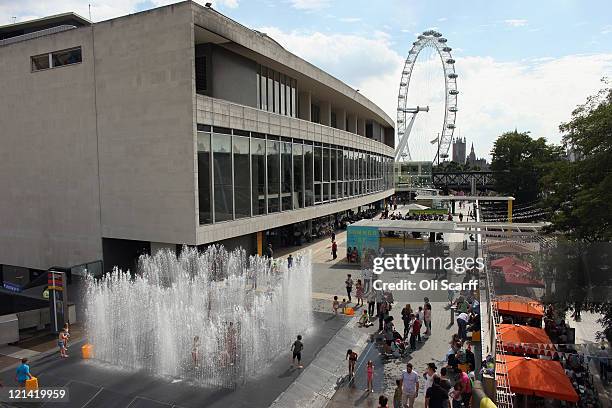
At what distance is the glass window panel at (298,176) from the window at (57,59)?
1382 centimetres

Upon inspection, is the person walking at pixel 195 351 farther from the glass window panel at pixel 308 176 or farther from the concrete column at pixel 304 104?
the concrete column at pixel 304 104

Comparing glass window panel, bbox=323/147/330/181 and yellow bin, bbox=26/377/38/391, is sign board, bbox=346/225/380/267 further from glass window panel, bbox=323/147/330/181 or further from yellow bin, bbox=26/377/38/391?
yellow bin, bbox=26/377/38/391

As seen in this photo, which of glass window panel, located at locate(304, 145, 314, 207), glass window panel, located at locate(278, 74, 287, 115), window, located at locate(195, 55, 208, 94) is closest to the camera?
window, located at locate(195, 55, 208, 94)

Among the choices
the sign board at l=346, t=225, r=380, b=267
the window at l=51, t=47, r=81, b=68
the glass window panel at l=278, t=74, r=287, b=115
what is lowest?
the sign board at l=346, t=225, r=380, b=267

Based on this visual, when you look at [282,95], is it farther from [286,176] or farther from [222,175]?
[222,175]

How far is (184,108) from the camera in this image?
832 inches

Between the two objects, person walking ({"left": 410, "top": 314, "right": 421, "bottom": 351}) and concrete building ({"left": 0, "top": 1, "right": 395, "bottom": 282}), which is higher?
concrete building ({"left": 0, "top": 1, "right": 395, "bottom": 282})

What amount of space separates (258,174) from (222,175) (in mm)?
3454

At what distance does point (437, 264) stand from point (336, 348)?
1016 cm

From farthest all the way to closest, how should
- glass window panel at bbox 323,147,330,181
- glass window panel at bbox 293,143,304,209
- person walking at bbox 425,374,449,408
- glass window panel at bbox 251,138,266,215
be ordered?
glass window panel at bbox 323,147,330,181
glass window panel at bbox 293,143,304,209
glass window panel at bbox 251,138,266,215
person walking at bbox 425,374,449,408

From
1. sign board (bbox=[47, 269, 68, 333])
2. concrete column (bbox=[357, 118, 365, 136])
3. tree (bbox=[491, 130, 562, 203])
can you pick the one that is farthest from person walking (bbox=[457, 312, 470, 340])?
tree (bbox=[491, 130, 562, 203])

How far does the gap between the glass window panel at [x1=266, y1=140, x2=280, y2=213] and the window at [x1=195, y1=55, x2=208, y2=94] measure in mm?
4860

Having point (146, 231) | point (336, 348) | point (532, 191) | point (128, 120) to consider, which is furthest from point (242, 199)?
point (532, 191)

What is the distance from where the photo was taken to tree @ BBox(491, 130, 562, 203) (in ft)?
211
